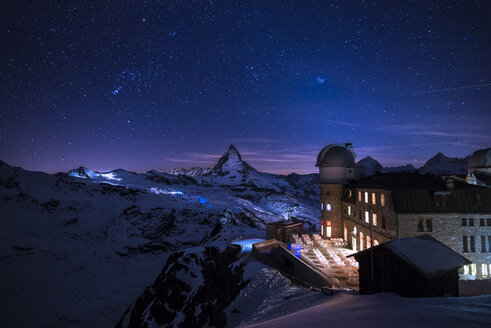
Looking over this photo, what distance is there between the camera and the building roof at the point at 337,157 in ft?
124

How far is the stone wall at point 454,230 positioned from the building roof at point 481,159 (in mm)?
14395

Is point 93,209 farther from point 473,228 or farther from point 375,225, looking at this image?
point 473,228

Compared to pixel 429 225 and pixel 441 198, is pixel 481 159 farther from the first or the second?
pixel 429 225

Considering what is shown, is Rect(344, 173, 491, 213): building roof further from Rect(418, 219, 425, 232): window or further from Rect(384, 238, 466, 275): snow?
Rect(384, 238, 466, 275): snow

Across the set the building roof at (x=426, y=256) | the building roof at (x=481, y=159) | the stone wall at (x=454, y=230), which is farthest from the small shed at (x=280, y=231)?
the building roof at (x=481, y=159)

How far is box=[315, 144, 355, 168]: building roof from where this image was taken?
3766 cm

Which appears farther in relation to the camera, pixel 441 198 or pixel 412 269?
pixel 441 198

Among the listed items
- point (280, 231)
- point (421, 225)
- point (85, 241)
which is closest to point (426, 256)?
point (421, 225)

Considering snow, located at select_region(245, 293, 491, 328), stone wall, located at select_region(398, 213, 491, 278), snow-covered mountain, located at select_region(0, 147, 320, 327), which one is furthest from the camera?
snow-covered mountain, located at select_region(0, 147, 320, 327)

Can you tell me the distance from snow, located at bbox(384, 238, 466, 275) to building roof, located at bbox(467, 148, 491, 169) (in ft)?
95.2

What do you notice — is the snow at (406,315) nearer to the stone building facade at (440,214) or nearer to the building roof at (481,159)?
the stone building facade at (440,214)

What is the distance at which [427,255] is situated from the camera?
13.1 metres

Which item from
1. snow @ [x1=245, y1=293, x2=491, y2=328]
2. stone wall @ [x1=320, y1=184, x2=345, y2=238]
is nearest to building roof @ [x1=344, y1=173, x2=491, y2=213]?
stone wall @ [x1=320, y1=184, x2=345, y2=238]

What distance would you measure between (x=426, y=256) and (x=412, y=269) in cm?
139
